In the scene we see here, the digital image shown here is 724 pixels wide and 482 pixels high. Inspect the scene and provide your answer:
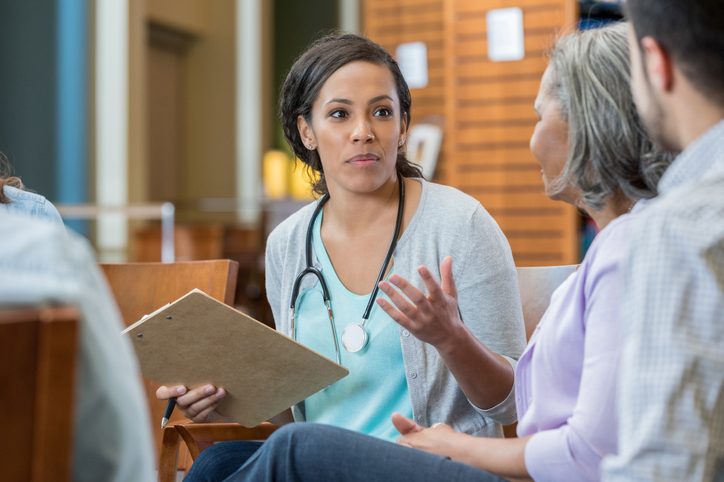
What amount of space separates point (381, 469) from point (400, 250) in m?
0.59

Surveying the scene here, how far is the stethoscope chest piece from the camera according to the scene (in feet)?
4.44

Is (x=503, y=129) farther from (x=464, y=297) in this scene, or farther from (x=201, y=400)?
(x=201, y=400)

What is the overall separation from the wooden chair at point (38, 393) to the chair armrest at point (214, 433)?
89 cm

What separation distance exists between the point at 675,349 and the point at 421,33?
5.25 m

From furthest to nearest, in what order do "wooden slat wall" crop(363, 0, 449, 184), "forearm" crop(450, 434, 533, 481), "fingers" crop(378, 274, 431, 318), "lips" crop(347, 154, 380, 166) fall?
"wooden slat wall" crop(363, 0, 449, 184) → "lips" crop(347, 154, 380, 166) → "fingers" crop(378, 274, 431, 318) → "forearm" crop(450, 434, 533, 481)

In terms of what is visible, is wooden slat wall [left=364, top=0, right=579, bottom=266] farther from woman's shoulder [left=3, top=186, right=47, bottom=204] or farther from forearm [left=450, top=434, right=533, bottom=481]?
forearm [left=450, top=434, right=533, bottom=481]

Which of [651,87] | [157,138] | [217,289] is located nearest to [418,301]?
[651,87]

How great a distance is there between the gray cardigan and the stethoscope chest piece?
0.27 feet

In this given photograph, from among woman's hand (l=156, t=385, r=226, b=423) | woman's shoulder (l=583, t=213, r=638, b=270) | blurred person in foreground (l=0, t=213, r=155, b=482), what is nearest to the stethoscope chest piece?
woman's hand (l=156, t=385, r=226, b=423)

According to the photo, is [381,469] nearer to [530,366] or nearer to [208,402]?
[530,366]

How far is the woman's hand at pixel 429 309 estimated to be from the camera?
3.34 feet

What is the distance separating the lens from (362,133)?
143 cm

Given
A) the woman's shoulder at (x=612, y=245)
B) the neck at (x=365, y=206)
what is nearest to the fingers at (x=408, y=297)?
the woman's shoulder at (x=612, y=245)

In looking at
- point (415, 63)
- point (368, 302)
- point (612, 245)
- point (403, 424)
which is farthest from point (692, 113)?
point (415, 63)
